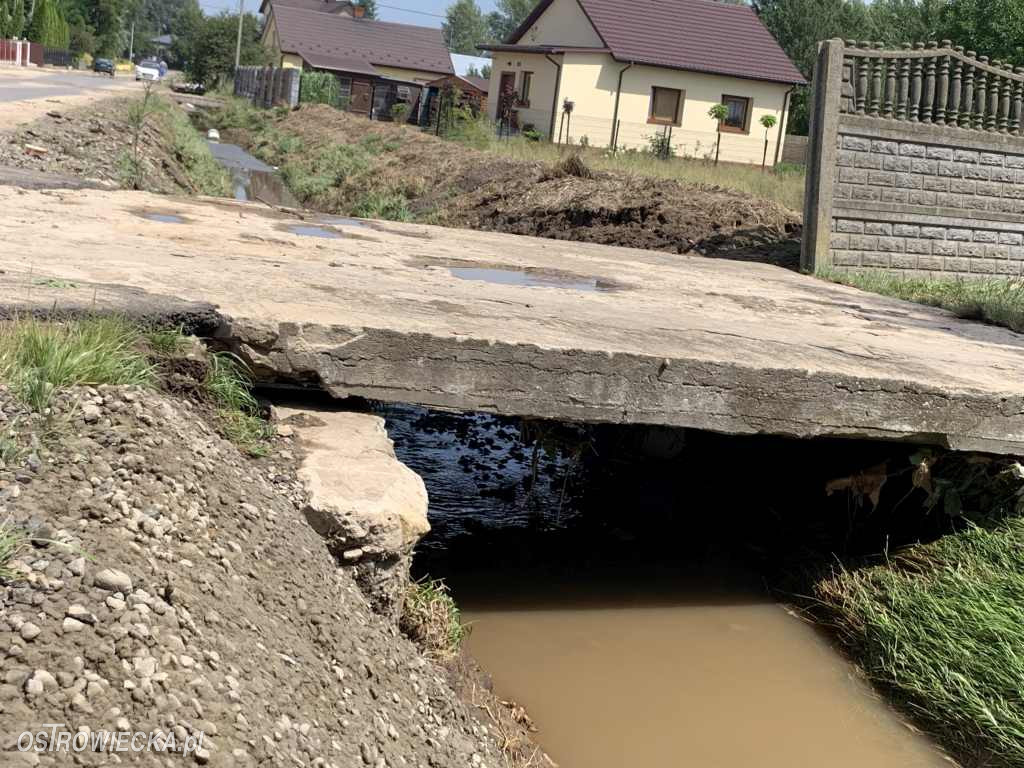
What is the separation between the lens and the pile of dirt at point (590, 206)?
12.7 m

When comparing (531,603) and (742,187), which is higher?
(742,187)

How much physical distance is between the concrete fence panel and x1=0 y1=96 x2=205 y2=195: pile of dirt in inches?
250

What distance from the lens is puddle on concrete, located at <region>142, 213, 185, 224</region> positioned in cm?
711

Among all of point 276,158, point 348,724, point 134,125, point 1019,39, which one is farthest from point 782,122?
point 348,724

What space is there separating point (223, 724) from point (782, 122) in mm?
35093

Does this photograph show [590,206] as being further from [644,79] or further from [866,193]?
[644,79]

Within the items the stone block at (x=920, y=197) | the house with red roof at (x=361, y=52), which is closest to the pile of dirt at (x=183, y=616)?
the stone block at (x=920, y=197)

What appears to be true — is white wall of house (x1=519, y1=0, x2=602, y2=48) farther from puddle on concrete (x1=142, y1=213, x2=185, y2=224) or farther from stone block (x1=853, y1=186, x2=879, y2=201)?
puddle on concrete (x1=142, y1=213, x2=185, y2=224)

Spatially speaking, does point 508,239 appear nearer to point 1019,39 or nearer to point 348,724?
point 348,724

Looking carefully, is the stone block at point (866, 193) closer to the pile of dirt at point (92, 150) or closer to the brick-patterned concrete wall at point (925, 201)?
the brick-patterned concrete wall at point (925, 201)

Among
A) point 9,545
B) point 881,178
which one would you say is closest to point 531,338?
point 9,545

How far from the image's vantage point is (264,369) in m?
4.23

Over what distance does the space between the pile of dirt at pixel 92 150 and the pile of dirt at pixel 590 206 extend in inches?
114

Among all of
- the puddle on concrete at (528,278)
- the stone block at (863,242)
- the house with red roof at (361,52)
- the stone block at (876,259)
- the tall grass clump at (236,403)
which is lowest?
the tall grass clump at (236,403)
